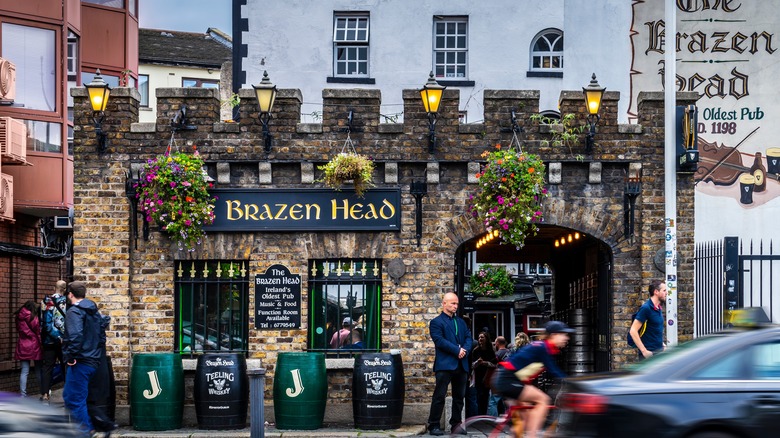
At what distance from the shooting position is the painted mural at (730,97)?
2472 cm

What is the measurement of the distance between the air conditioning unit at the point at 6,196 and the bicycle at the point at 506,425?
11.9m

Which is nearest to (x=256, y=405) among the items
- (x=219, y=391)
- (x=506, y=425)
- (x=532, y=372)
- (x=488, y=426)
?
(x=219, y=391)

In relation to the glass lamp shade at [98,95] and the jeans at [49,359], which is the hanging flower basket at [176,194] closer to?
the glass lamp shade at [98,95]

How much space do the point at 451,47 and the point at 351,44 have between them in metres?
2.24

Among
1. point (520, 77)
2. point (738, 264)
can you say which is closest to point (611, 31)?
point (520, 77)

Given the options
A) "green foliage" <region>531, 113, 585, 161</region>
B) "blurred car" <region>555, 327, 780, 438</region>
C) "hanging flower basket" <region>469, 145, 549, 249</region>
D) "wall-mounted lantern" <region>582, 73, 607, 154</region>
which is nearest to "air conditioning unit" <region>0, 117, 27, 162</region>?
"hanging flower basket" <region>469, 145, 549, 249</region>

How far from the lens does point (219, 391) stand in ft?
50.3

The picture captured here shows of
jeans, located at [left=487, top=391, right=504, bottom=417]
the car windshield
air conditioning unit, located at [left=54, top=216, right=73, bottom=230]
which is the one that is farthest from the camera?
air conditioning unit, located at [left=54, top=216, right=73, bottom=230]

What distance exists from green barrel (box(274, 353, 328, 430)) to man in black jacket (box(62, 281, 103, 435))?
2698 millimetres

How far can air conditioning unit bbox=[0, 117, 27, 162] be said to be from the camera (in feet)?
69.4

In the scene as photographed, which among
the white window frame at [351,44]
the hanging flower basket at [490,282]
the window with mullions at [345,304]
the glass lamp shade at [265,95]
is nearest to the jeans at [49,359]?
the window with mullions at [345,304]

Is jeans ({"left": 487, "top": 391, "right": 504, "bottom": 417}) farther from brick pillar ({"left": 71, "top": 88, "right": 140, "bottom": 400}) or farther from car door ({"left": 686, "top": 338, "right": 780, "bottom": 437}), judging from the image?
car door ({"left": 686, "top": 338, "right": 780, "bottom": 437})

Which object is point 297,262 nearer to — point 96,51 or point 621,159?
point 621,159

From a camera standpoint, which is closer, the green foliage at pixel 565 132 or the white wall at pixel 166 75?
the green foliage at pixel 565 132
